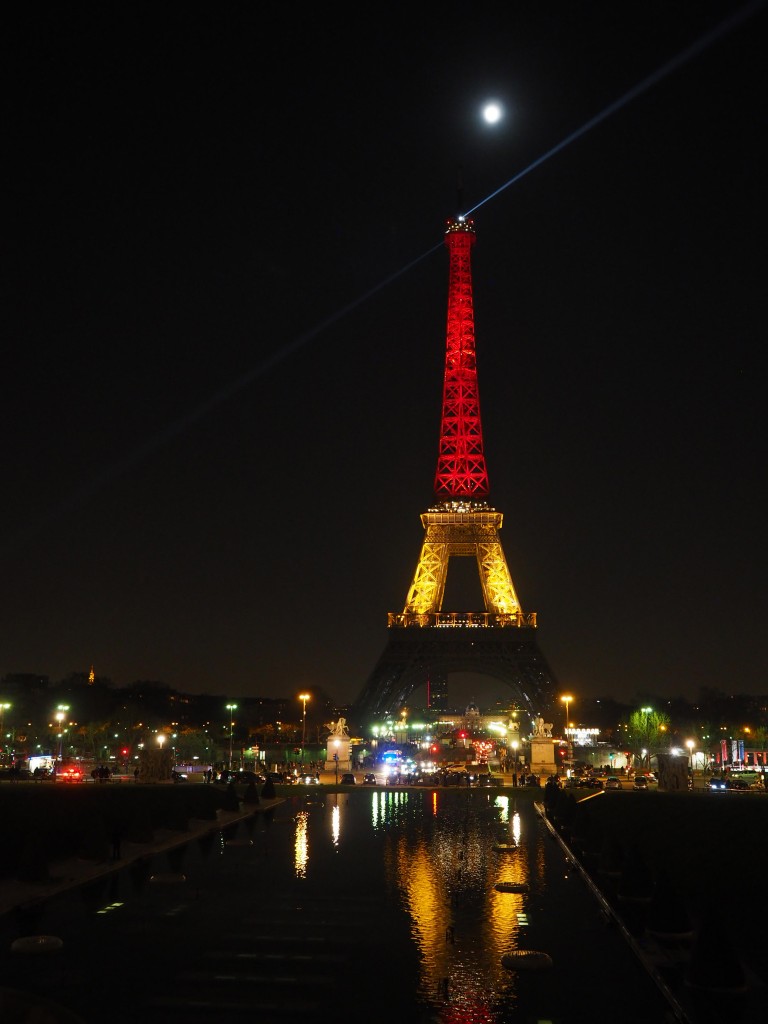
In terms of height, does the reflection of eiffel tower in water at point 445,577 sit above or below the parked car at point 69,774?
above

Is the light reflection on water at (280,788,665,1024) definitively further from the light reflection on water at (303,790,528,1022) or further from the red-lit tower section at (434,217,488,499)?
the red-lit tower section at (434,217,488,499)

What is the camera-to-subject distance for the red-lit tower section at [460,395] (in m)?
99.6

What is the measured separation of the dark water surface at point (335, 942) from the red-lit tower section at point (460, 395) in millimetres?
71732

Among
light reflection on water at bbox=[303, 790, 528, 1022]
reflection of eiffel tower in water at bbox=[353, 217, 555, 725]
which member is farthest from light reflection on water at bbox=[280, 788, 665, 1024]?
reflection of eiffel tower in water at bbox=[353, 217, 555, 725]

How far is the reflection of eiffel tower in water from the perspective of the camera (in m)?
91.8

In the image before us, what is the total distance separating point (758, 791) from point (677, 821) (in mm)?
21110

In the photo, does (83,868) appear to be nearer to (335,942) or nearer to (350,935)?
(350,935)

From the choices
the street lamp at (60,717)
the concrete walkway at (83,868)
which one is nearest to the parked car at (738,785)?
the concrete walkway at (83,868)

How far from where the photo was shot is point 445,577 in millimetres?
99688

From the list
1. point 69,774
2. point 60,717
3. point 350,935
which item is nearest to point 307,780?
point 69,774

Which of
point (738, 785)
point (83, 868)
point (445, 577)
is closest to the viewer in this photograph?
point (83, 868)

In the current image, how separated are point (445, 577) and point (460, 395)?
18.7m

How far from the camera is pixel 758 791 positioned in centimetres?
4919

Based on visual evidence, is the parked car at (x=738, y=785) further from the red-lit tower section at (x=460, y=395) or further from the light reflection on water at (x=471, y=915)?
the red-lit tower section at (x=460, y=395)
